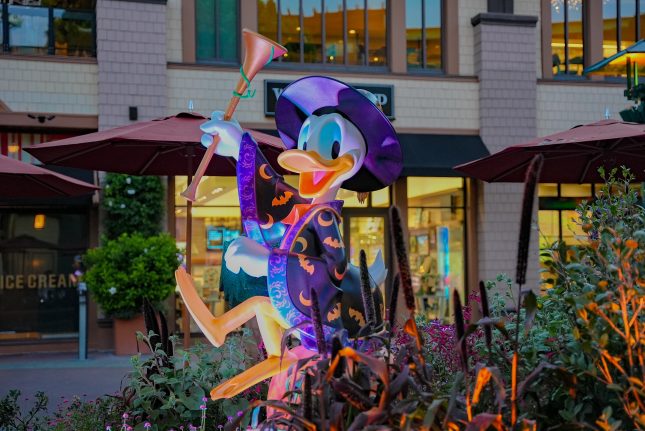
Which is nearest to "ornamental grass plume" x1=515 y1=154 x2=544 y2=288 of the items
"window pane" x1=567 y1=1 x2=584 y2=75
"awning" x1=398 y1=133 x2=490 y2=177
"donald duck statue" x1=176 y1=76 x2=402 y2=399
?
"donald duck statue" x1=176 y1=76 x2=402 y2=399

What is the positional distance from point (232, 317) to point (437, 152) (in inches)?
380

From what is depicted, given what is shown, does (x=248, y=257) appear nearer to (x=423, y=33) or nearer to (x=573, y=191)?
(x=423, y=33)

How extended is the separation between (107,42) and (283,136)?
8318 mm

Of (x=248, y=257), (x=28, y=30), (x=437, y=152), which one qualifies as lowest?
(x=248, y=257)

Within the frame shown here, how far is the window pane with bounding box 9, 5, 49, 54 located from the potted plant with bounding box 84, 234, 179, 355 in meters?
3.61

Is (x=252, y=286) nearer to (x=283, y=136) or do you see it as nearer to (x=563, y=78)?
(x=283, y=136)

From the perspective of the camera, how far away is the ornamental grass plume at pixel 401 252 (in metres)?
2.45

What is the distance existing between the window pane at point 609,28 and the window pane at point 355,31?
4896 millimetres

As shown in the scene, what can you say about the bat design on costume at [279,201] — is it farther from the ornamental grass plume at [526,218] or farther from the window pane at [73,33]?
the window pane at [73,33]

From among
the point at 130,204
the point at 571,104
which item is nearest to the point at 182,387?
the point at 130,204

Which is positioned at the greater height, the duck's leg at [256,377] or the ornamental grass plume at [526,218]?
the ornamental grass plume at [526,218]

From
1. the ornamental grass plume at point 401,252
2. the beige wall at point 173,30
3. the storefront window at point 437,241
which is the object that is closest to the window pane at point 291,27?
the beige wall at point 173,30

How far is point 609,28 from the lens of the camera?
15.0m

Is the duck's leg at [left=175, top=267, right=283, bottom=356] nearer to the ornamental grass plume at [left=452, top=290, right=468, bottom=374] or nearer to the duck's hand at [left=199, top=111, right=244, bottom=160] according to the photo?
the duck's hand at [left=199, top=111, right=244, bottom=160]
